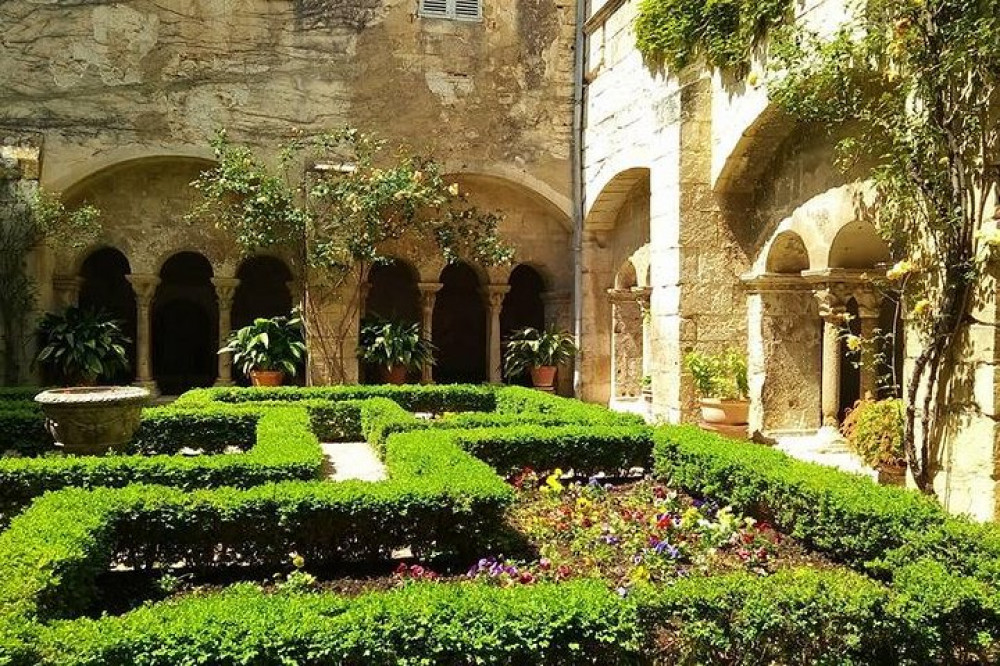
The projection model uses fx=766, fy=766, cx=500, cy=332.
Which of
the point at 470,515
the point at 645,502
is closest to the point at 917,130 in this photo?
the point at 645,502

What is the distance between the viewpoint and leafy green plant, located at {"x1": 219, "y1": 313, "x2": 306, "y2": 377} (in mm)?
10367

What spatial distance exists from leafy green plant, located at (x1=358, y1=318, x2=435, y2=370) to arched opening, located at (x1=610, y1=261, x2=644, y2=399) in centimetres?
271

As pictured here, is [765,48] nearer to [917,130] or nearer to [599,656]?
[917,130]

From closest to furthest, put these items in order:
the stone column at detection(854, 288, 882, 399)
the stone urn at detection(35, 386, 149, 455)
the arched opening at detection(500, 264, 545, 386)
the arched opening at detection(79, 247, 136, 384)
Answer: the stone urn at detection(35, 386, 149, 455), the stone column at detection(854, 288, 882, 399), the arched opening at detection(79, 247, 136, 384), the arched opening at detection(500, 264, 545, 386)

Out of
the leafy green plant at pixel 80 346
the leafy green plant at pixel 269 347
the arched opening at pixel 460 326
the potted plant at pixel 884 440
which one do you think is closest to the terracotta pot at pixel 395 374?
the leafy green plant at pixel 269 347

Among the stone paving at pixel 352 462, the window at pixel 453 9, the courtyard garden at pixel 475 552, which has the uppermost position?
the window at pixel 453 9

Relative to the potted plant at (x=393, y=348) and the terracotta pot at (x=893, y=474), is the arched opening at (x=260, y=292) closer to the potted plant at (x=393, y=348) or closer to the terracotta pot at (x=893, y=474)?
the potted plant at (x=393, y=348)

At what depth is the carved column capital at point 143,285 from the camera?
1105 centimetres

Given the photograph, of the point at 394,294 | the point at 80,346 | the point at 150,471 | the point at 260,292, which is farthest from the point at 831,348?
the point at 260,292

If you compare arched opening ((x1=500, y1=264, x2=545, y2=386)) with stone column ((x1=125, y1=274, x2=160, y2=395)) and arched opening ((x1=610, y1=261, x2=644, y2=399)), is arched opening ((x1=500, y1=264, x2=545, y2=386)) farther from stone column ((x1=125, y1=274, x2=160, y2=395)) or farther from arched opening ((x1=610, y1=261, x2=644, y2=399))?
stone column ((x1=125, y1=274, x2=160, y2=395))

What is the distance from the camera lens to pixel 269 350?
10.4 metres

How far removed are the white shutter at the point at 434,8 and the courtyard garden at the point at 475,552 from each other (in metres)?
6.39

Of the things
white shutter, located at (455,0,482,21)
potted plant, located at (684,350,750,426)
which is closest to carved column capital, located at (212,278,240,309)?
white shutter, located at (455,0,482,21)

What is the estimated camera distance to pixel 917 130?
16.7 feet
